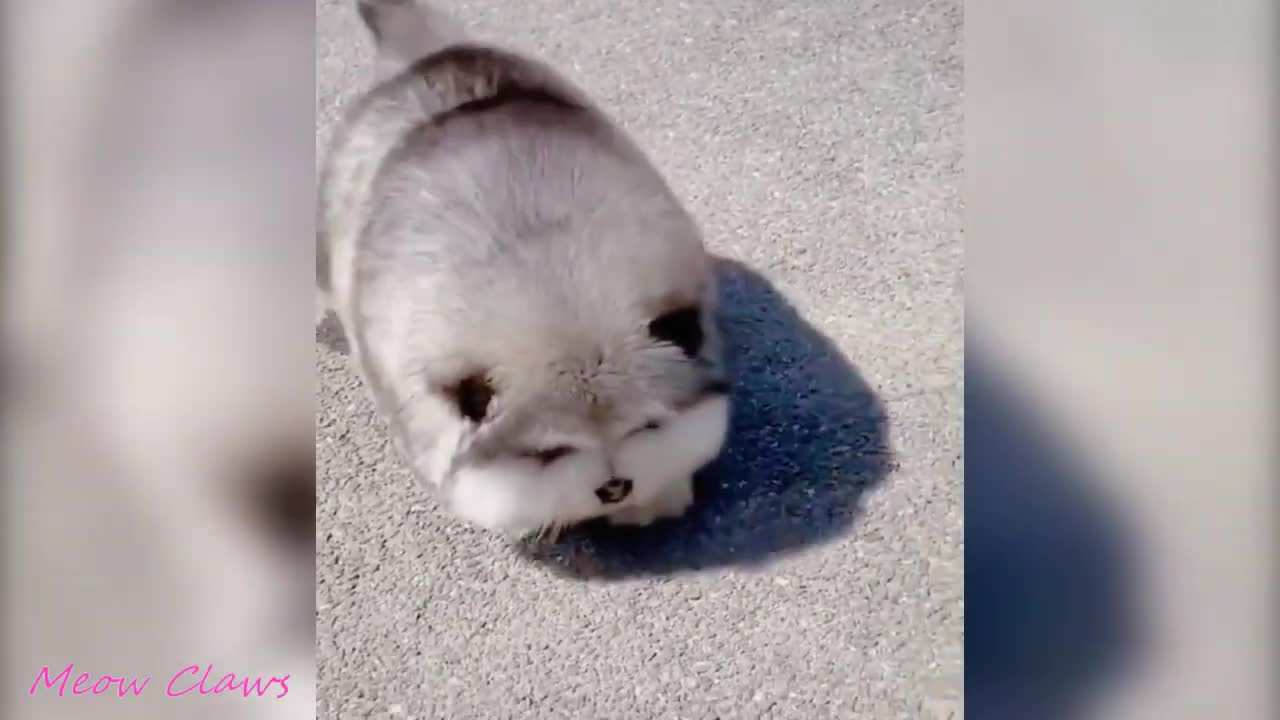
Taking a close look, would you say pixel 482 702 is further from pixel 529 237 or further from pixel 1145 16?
pixel 1145 16

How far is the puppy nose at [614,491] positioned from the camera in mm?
692

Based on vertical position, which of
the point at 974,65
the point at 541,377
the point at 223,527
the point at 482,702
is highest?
the point at 974,65

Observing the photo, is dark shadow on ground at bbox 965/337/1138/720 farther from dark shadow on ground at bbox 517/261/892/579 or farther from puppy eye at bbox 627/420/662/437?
puppy eye at bbox 627/420/662/437

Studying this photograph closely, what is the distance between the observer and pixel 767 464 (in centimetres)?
77

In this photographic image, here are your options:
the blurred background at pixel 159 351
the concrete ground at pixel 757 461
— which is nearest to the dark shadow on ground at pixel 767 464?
the concrete ground at pixel 757 461

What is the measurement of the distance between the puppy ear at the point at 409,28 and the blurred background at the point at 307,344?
0.09m

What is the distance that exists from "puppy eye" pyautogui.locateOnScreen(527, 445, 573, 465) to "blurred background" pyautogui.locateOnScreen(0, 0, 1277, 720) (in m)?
0.23

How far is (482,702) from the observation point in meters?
0.75

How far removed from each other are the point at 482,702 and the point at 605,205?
1.56ft

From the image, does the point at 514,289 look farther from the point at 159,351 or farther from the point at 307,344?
the point at 159,351

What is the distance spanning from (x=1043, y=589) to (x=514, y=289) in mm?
543

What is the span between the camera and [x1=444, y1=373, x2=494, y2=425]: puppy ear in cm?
69

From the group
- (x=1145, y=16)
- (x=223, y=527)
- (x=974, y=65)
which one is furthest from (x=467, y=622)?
(x=1145, y=16)

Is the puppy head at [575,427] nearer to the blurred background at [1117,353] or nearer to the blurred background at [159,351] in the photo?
the blurred background at [159,351]
